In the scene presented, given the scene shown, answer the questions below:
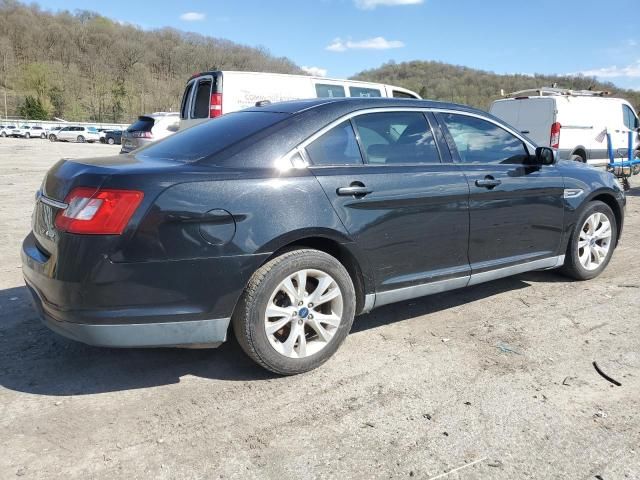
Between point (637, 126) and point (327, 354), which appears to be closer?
point (327, 354)

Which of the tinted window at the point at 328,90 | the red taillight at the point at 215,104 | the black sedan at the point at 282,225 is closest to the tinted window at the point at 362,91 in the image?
the tinted window at the point at 328,90

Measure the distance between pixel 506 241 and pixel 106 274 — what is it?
296 centimetres

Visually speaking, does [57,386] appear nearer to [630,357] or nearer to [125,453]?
[125,453]

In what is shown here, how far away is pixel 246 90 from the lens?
10.2 meters

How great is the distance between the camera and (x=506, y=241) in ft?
13.8

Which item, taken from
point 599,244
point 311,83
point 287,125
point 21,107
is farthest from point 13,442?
point 21,107

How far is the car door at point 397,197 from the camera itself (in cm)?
333

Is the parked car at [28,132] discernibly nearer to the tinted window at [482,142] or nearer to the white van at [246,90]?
the white van at [246,90]

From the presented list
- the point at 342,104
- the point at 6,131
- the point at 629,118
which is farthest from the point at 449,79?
the point at 342,104

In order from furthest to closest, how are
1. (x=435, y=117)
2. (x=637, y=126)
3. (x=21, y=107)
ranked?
(x=21, y=107)
(x=637, y=126)
(x=435, y=117)

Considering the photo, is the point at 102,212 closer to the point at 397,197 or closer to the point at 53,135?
the point at 397,197

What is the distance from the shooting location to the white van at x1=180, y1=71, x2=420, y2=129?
995 cm

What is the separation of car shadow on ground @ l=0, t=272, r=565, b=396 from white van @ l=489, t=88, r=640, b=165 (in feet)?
34.5

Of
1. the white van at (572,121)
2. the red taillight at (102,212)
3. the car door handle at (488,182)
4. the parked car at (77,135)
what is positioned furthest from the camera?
the parked car at (77,135)
